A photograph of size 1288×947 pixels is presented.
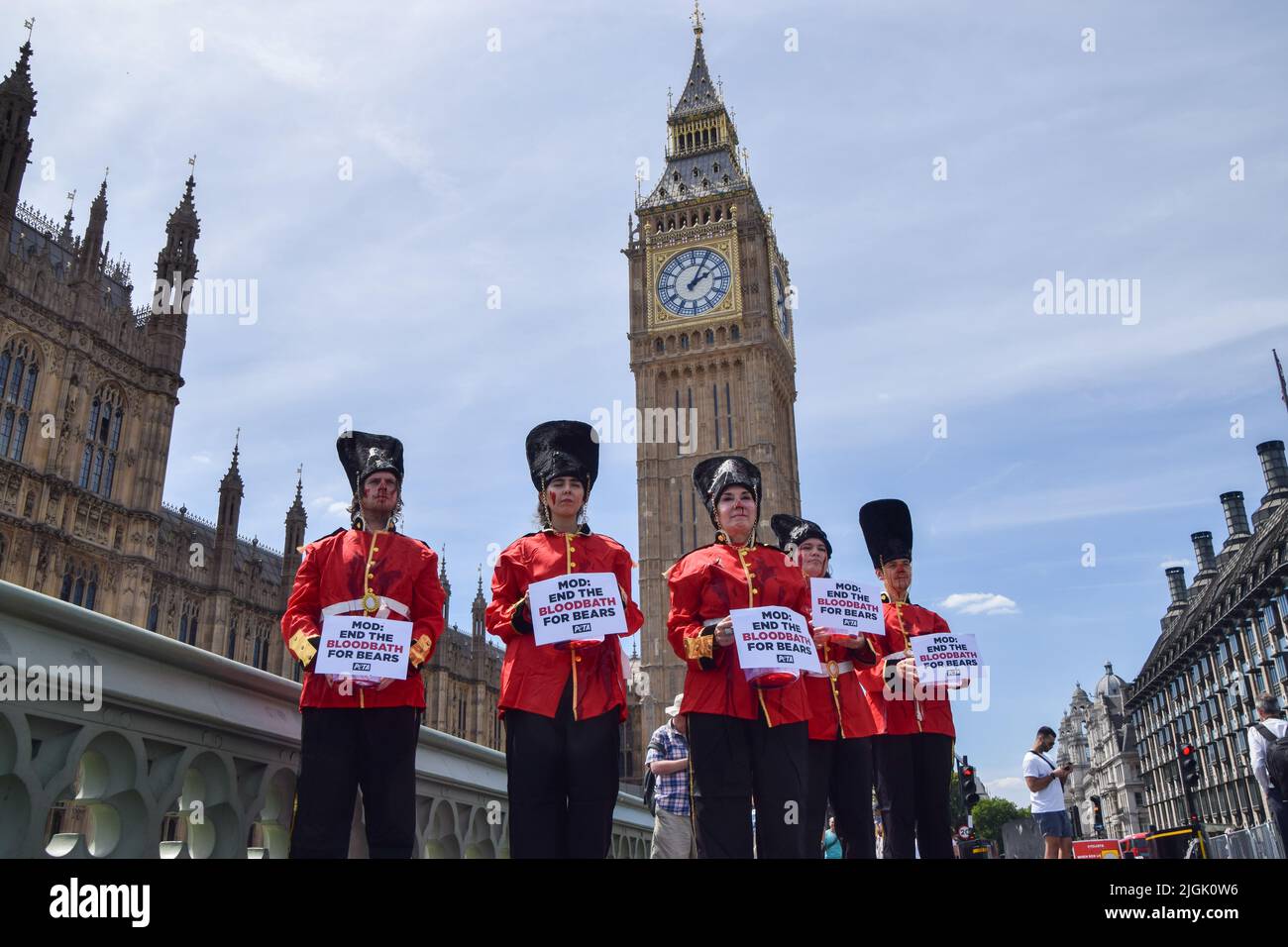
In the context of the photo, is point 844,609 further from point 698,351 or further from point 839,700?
point 698,351

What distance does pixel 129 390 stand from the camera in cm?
2458

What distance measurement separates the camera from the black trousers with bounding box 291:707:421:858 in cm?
345

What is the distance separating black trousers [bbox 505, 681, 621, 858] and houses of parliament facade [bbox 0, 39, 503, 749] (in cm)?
2012

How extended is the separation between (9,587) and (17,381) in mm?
22977

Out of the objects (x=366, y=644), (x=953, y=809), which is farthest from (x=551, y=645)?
(x=953, y=809)

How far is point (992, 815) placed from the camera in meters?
83.3

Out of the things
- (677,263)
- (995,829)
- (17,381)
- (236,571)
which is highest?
(677,263)

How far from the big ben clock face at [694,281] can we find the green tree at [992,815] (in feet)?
168

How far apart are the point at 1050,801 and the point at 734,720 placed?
15.1ft
